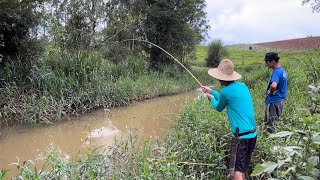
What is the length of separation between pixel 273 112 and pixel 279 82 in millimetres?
501

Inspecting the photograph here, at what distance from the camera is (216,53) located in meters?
27.0

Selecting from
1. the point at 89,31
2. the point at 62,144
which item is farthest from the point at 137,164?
the point at 89,31

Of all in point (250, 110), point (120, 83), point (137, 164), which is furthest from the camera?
point (120, 83)

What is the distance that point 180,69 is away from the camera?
18891 mm

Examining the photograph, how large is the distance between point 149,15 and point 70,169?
49.2 feet

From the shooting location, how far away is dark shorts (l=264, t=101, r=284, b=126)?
508 cm

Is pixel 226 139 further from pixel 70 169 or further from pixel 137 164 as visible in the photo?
pixel 70 169

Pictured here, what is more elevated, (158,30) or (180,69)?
(158,30)

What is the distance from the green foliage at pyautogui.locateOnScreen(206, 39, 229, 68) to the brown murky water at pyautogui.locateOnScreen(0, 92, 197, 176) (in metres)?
17.5

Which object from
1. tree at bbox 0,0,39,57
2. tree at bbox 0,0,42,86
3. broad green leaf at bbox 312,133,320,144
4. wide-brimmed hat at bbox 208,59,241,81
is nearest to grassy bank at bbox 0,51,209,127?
tree at bbox 0,0,42,86

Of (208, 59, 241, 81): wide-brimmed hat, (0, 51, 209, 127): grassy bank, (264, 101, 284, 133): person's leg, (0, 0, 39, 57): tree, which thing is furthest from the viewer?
(0, 0, 39, 57): tree

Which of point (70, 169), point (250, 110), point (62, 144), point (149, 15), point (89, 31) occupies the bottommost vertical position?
point (62, 144)

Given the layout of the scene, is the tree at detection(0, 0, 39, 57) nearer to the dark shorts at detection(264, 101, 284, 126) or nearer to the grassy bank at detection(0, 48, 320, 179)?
the grassy bank at detection(0, 48, 320, 179)

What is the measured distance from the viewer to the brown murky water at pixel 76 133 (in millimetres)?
5869
